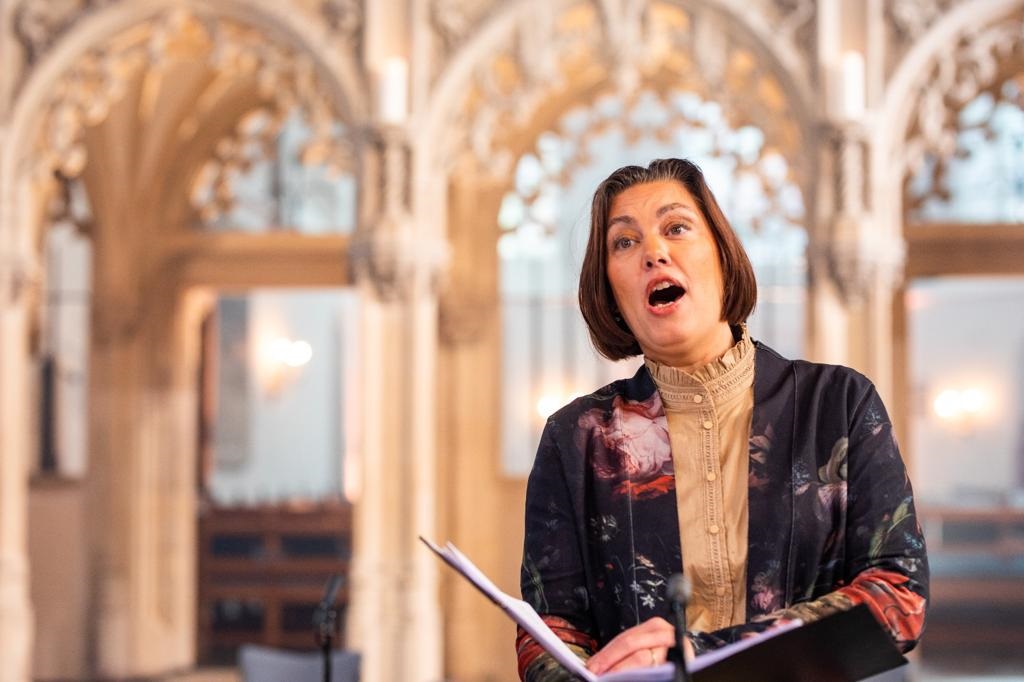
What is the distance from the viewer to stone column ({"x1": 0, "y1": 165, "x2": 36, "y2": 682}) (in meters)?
6.06

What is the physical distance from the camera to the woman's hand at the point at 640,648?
1.33 metres

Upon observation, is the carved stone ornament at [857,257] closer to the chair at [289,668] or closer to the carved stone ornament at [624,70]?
the carved stone ornament at [624,70]

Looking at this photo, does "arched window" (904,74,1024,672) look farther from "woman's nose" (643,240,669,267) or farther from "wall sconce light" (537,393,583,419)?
"woman's nose" (643,240,669,267)

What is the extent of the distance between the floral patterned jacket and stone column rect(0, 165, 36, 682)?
5.14 meters

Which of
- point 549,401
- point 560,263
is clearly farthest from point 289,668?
→ point 560,263

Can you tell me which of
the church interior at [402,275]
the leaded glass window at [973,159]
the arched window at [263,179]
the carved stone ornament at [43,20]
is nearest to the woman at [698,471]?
the church interior at [402,275]

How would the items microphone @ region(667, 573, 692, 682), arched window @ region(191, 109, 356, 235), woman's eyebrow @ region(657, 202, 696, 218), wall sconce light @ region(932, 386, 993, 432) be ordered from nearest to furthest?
microphone @ region(667, 573, 692, 682) < woman's eyebrow @ region(657, 202, 696, 218) < arched window @ region(191, 109, 356, 235) < wall sconce light @ region(932, 386, 993, 432)

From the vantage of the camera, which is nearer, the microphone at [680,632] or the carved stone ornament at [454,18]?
the microphone at [680,632]

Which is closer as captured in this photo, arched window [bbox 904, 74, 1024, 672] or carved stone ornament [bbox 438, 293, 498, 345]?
arched window [bbox 904, 74, 1024, 672]

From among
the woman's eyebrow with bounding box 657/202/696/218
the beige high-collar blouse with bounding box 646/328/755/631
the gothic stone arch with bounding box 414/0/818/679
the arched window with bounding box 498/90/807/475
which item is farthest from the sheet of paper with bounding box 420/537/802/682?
the arched window with bounding box 498/90/807/475

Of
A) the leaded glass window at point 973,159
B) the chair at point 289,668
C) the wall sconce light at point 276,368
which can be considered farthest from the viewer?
the wall sconce light at point 276,368

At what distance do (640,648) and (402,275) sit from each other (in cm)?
477

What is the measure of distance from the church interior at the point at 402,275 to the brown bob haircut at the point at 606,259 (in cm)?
25

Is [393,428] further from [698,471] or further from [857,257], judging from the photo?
[698,471]
